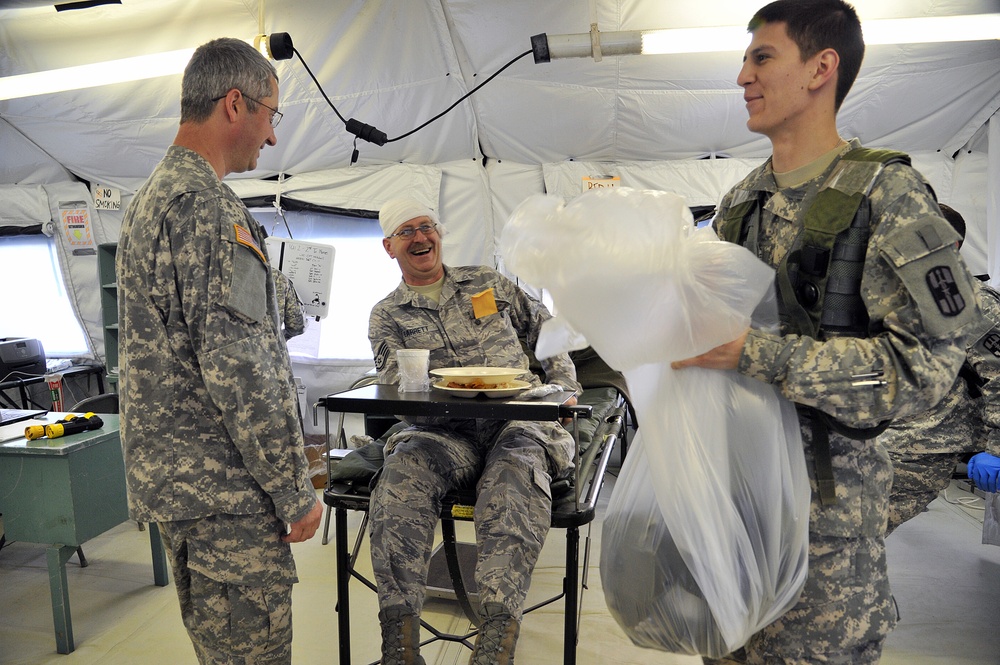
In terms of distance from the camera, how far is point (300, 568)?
128 inches

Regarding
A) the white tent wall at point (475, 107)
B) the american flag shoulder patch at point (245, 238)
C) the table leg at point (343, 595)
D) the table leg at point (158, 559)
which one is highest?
the white tent wall at point (475, 107)

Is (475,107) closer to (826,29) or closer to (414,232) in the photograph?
(414,232)

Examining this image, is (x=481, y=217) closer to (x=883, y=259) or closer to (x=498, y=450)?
(x=498, y=450)

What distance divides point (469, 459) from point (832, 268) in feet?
5.20

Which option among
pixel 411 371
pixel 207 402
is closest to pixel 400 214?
pixel 411 371

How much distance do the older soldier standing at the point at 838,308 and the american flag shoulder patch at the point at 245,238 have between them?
0.96 metres

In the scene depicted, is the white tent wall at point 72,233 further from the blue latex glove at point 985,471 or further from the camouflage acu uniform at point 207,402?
the blue latex glove at point 985,471

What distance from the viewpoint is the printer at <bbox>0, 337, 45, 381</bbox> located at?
5.01 m

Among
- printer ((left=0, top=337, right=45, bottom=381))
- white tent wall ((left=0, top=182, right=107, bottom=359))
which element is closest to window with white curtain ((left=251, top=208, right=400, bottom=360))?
white tent wall ((left=0, top=182, right=107, bottom=359))

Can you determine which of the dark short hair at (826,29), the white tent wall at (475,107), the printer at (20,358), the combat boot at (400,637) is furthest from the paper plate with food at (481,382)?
the printer at (20,358)

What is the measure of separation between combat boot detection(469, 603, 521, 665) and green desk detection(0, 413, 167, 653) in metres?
1.62

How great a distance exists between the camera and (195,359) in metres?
1.46

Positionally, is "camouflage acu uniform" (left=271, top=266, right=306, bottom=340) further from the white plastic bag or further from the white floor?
the white plastic bag

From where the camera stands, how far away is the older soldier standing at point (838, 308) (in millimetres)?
966
